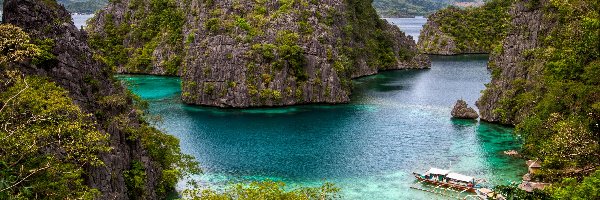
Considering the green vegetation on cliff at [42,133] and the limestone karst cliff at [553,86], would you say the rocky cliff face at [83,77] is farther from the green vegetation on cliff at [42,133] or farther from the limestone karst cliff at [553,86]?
the limestone karst cliff at [553,86]

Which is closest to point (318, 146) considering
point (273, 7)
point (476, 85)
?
point (273, 7)

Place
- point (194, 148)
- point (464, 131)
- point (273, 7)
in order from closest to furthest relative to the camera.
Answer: point (194, 148) < point (464, 131) < point (273, 7)

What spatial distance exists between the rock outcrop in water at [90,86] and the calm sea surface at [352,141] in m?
11.9

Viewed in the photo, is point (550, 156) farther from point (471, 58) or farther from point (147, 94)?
point (471, 58)

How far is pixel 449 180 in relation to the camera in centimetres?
5947

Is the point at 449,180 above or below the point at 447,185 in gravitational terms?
above

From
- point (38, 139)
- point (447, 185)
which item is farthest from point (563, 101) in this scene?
point (38, 139)

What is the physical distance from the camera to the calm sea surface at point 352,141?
62.2m

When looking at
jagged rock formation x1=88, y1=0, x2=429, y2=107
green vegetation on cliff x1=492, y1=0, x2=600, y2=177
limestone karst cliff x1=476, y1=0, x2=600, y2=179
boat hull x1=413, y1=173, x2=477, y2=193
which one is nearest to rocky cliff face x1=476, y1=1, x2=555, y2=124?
limestone karst cliff x1=476, y1=0, x2=600, y2=179

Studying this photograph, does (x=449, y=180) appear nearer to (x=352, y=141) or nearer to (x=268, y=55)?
(x=352, y=141)

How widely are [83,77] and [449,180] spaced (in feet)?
125

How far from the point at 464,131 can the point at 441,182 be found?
85.1 feet

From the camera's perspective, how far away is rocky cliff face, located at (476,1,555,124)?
81.4m

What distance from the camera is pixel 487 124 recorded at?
286 feet
